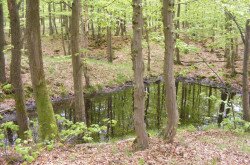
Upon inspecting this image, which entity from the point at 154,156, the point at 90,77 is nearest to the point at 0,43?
the point at 90,77

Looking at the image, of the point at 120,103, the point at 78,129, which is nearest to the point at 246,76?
the point at 78,129

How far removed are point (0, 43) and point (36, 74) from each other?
38.3 feet

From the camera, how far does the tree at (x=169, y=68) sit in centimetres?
954

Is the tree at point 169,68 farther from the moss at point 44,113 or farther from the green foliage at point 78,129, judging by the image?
the moss at point 44,113

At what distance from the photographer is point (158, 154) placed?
361 inches

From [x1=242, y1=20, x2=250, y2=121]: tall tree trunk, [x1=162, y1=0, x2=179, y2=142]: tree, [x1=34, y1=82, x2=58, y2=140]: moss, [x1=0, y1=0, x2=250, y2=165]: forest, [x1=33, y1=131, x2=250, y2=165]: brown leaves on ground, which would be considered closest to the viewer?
[x1=33, y1=131, x2=250, y2=165]: brown leaves on ground

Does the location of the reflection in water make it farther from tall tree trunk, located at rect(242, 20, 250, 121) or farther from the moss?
the moss

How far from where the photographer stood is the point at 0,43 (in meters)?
20.3

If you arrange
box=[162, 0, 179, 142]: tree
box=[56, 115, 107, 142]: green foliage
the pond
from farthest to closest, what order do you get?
the pond < box=[162, 0, 179, 142]: tree < box=[56, 115, 107, 142]: green foliage

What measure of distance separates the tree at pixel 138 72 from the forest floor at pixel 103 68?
9.43m

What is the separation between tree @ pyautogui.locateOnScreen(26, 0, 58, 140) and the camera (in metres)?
9.62

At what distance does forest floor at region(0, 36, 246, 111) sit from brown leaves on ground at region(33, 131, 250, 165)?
819 cm

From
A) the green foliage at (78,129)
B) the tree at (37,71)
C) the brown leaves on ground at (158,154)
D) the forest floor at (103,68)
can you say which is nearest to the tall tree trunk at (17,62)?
the tree at (37,71)

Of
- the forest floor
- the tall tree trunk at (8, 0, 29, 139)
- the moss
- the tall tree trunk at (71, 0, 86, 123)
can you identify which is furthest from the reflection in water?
the moss
